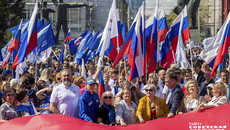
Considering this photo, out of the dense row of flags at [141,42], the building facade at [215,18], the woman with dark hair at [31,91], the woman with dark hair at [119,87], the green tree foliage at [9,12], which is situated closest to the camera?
the woman with dark hair at [31,91]

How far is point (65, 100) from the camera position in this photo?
6949 millimetres

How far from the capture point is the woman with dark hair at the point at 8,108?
657 cm

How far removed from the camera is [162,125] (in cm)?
648

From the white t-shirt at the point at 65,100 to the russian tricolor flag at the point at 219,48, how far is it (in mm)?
4491

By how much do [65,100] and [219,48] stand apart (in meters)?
5.14

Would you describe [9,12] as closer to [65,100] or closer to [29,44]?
[29,44]

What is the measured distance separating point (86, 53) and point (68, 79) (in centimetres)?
853

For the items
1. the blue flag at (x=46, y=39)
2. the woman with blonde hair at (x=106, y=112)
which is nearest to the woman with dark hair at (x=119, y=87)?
the woman with blonde hair at (x=106, y=112)

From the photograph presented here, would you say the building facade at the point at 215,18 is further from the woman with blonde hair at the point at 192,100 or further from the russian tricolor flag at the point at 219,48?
the woman with blonde hair at the point at 192,100

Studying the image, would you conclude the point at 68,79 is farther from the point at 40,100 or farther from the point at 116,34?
the point at 116,34

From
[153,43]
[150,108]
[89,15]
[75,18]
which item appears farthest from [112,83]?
[75,18]

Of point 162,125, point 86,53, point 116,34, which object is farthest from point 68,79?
point 86,53

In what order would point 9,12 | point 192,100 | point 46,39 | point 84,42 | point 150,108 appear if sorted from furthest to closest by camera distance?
point 9,12 < point 84,42 < point 46,39 < point 192,100 < point 150,108

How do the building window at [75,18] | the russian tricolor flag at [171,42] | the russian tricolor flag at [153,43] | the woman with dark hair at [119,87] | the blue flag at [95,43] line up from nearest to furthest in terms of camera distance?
the woman with dark hair at [119,87] → the russian tricolor flag at [153,43] → the russian tricolor flag at [171,42] → the blue flag at [95,43] → the building window at [75,18]
